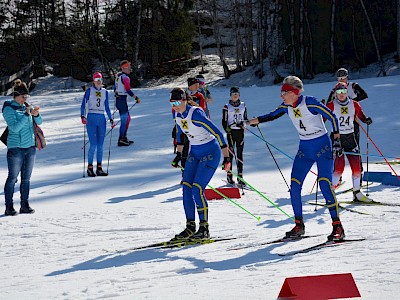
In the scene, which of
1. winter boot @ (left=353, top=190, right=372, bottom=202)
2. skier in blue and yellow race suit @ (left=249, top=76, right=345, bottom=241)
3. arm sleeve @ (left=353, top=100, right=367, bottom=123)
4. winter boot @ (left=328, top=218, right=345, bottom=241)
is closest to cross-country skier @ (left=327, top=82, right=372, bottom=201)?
arm sleeve @ (left=353, top=100, right=367, bottom=123)

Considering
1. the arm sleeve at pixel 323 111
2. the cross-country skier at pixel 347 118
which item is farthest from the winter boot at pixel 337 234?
the cross-country skier at pixel 347 118

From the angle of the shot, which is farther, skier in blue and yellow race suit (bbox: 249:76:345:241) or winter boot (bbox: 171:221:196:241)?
winter boot (bbox: 171:221:196:241)

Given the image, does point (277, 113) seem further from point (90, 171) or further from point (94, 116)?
point (90, 171)

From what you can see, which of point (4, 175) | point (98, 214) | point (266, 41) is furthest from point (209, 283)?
point (266, 41)

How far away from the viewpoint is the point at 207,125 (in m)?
6.92

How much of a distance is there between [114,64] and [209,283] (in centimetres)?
3224

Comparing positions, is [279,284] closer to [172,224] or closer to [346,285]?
[346,285]

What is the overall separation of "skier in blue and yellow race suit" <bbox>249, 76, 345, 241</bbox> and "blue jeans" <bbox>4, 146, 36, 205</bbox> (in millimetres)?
3464

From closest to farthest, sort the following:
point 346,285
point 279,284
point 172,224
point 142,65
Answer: point 346,285 → point 279,284 → point 172,224 → point 142,65

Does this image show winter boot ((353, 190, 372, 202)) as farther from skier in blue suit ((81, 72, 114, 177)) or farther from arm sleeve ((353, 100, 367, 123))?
skier in blue suit ((81, 72, 114, 177))

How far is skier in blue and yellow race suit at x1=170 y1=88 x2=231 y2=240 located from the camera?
22.7 feet

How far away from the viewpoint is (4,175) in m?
12.4

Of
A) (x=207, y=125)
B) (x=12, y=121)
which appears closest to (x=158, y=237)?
(x=207, y=125)

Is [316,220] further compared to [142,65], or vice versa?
[142,65]
